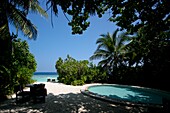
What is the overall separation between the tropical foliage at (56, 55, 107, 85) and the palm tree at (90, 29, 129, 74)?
48.4 inches

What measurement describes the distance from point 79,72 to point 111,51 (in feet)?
16.6

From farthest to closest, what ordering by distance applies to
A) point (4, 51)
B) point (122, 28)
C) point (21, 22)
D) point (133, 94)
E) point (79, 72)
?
point (79, 72) → point (133, 94) → point (21, 22) → point (4, 51) → point (122, 28)

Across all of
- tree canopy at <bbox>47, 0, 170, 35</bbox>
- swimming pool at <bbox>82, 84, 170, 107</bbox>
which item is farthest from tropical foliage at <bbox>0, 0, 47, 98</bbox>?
swimming pool at <bbox>82, 84, 170, 107</bbox>

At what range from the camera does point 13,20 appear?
37.4ft

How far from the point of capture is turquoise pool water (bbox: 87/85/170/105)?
1228 cm

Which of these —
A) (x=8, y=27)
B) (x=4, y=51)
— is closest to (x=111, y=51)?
(x=8, y=27)

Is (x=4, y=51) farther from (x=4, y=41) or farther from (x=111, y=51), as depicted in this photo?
(x=111, y=51)

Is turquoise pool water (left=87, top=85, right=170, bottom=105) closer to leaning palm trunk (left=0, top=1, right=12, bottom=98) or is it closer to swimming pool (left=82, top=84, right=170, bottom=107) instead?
swimming pool (left=82, top=84, right=170, bottom=107)

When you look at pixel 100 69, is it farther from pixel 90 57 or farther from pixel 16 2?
pixel 16 2

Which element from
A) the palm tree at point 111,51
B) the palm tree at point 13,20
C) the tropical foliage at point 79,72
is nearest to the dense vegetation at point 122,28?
the palm tree at point 13,20

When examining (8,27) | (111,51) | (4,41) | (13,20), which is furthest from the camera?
(111,51)

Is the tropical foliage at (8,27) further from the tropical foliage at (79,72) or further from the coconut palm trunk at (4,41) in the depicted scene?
the tropical foliage at (79,72)

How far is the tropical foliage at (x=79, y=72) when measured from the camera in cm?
2006

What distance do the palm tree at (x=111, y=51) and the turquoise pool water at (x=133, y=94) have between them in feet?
12.3
